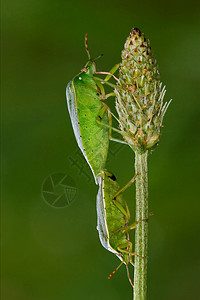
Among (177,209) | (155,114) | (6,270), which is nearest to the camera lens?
(155,114)

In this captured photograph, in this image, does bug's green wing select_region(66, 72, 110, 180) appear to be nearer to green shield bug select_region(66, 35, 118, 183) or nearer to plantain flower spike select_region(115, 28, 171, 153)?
green shield bug select_region(66, 35, 118, 183)

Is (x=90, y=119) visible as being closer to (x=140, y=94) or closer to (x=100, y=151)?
(x=100, y=151)

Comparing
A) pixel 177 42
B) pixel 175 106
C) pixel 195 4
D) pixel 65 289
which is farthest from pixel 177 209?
pixel 195 4

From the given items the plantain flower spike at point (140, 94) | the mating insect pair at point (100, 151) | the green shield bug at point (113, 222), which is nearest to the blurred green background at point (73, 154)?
the mating insect pair at point (100, 151)

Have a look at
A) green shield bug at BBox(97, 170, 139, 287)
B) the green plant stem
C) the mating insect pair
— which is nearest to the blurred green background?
the mating insect pair

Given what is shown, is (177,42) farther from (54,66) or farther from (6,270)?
(6,270)

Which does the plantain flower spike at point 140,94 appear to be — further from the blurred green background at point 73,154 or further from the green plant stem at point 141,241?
the blurred green background at point 73,154

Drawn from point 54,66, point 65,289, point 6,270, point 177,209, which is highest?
point 54,66
